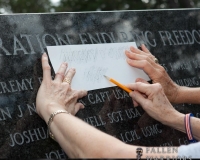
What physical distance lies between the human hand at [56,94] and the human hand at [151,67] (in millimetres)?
440

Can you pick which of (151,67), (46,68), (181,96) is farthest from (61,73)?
(181,96)

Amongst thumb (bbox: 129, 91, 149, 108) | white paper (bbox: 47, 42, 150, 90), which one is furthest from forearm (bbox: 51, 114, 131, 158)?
thumb (bbox: 129, 91, 149, 108)

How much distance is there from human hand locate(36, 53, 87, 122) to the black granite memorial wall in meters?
0.07

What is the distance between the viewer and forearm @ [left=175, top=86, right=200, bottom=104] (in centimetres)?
266

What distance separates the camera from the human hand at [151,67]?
8.09 ft

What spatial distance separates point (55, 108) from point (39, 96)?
159 millimetres

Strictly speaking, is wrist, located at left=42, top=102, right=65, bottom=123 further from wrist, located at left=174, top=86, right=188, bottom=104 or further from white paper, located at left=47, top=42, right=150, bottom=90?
wrist, located at left=174, top=86, right=188, bottom=104

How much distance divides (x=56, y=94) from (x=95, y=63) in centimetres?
43

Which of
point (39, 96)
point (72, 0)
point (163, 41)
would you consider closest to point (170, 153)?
point (39, 96)

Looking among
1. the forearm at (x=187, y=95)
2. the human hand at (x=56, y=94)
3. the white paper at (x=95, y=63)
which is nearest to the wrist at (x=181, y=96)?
the forearm at (x=187, y=95)

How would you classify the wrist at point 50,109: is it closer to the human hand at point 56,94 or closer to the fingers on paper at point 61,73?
the human hand at point 56,94

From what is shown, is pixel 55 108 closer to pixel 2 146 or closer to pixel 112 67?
pixel 2 146

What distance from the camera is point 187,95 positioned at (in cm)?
267

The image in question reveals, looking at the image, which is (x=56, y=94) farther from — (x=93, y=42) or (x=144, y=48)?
(x=144, y=48)
